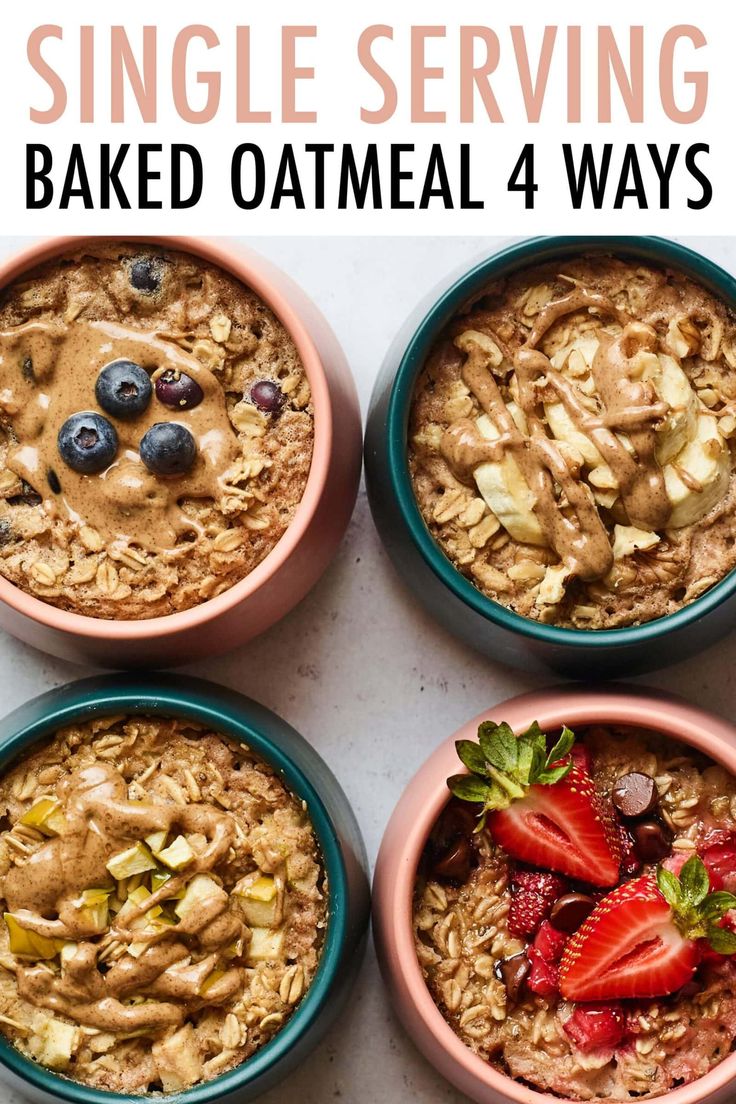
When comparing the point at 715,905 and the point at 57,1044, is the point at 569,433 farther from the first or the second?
the point at 57,1044

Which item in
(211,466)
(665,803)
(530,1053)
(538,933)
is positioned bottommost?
(530,1053)

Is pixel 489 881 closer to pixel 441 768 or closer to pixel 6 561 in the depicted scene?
pixel 441 768

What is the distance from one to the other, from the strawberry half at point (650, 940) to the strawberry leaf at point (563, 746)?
23 centimetres

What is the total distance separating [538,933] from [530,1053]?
176 mm

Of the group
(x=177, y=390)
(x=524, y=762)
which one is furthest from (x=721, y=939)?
(x=177, y=390)

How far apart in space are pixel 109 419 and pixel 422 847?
0.78m

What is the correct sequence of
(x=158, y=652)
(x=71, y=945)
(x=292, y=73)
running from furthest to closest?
1. (x=292, y=73)
2. (x=158, y=652)
3. (x=71, y=945)

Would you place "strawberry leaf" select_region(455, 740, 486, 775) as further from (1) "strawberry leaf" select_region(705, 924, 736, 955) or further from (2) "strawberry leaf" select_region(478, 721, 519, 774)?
(1) "strawberry leaf" select_region(705, 924, 736, 955)

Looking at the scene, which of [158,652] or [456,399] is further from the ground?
[456,399]

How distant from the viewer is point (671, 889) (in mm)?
1915

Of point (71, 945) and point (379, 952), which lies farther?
point (379, 952)

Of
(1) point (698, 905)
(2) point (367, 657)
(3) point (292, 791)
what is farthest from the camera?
(2) point (367, 657)

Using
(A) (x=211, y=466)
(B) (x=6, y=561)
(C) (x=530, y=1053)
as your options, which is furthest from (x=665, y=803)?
(B) (x=6, y=561)

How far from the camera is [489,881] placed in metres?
2.02
